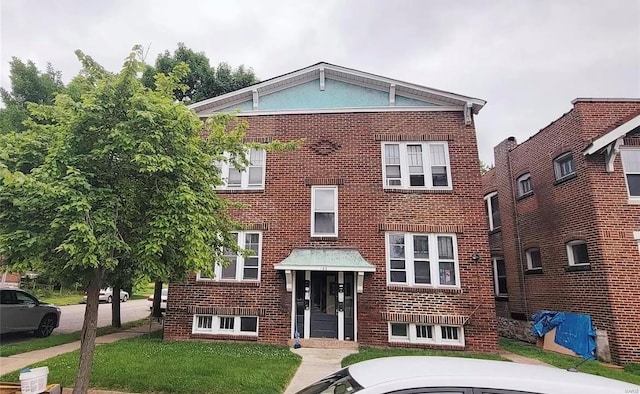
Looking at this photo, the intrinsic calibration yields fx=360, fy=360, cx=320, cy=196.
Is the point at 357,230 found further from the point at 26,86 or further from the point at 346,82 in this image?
the point at 26,86

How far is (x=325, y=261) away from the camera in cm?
1083

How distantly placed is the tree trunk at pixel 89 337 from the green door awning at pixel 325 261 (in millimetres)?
5476

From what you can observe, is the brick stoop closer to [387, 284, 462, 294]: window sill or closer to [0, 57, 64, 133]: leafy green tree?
[387, 284, 462, 294]: window sill

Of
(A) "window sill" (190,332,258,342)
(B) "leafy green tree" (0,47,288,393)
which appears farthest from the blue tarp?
(B) "leafy green tree" (0,47,288,393)

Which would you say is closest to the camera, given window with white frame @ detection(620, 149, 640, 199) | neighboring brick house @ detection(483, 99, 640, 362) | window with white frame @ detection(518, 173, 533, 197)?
neighboring brick house @ detection(483, 99, 640, 362)

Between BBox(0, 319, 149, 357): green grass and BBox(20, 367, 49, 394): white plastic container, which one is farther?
BBox(0, 319, 149, 357): green grass

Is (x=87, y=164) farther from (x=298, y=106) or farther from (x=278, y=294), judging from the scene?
(x=298, y=106)

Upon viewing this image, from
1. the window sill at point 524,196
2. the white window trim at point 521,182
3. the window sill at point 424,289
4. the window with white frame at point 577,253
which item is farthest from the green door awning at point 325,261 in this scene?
the white window trim at point 521,182

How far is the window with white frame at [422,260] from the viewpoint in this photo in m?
11.1

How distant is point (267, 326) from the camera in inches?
438

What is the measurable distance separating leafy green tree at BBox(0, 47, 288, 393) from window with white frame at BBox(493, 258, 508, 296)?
14.2 meters

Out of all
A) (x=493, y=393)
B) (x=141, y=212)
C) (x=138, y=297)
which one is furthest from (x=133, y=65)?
(x=138, y=297)

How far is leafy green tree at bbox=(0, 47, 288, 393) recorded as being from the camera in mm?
4938

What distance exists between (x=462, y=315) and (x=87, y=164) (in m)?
10.2
